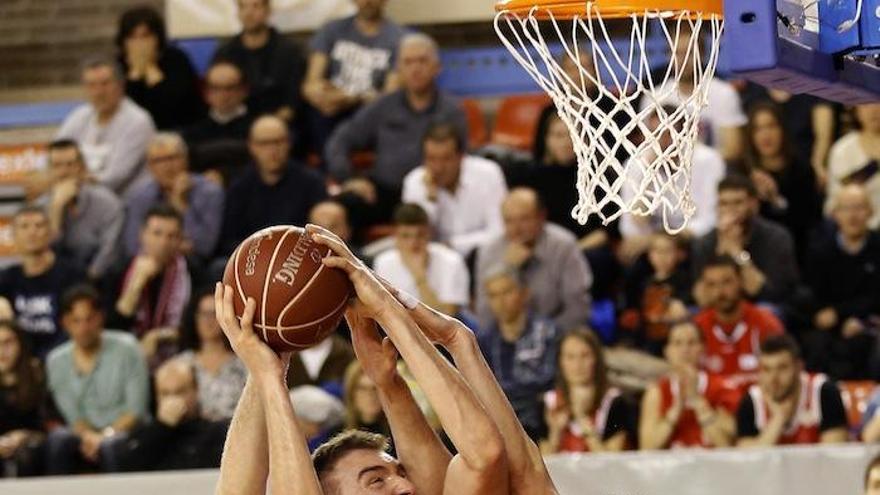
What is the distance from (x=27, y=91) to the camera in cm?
1280

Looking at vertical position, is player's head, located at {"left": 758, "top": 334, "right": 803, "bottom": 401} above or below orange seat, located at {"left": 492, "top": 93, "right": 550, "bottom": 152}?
below

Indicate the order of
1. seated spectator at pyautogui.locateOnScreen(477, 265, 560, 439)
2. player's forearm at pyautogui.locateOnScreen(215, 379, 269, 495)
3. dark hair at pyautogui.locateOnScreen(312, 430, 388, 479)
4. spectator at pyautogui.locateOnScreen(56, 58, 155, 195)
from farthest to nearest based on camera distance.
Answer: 1. spectator at pyautogui.locateOnScreen(56, 58, 155, 195)
2. seated spectator at pyautogui.locateOnScreen(477, 265, 560, 439)
3. dark hair at pyautogui.locateOnScreen(312, 430, 388, 479)
4. player's forearm at pyautogui.locateOnScreen(215, 379, 269, 495)

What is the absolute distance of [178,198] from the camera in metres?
9.98

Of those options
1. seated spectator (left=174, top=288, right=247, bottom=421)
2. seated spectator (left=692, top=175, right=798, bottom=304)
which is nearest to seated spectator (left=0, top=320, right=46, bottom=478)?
seated spectator (left=174, top=288, right=247, bottom=421)

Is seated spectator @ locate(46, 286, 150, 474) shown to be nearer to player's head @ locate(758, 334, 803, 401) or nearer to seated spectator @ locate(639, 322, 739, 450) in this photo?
seated spectator @ locate(639, 322, 739, 450)

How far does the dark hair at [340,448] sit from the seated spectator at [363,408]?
2878 mm

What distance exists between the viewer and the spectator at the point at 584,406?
25.8ft

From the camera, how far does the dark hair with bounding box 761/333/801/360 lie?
7.60m

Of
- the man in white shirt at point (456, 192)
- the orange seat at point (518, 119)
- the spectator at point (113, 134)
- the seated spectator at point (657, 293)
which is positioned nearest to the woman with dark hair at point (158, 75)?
the spectator at point (113, 134)

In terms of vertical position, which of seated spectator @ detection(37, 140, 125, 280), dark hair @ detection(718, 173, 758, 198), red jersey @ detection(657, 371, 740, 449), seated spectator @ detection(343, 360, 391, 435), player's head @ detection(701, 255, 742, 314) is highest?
dark hair @ detection(718, 173, 758, 198)

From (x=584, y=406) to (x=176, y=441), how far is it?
Answer: 193 centimetres

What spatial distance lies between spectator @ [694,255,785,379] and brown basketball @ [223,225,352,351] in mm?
3919

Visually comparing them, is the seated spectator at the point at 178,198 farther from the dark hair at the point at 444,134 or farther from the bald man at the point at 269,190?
the dark hair at the point at 444,134

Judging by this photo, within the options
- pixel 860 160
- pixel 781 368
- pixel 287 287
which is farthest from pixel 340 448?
pixel 860 160
